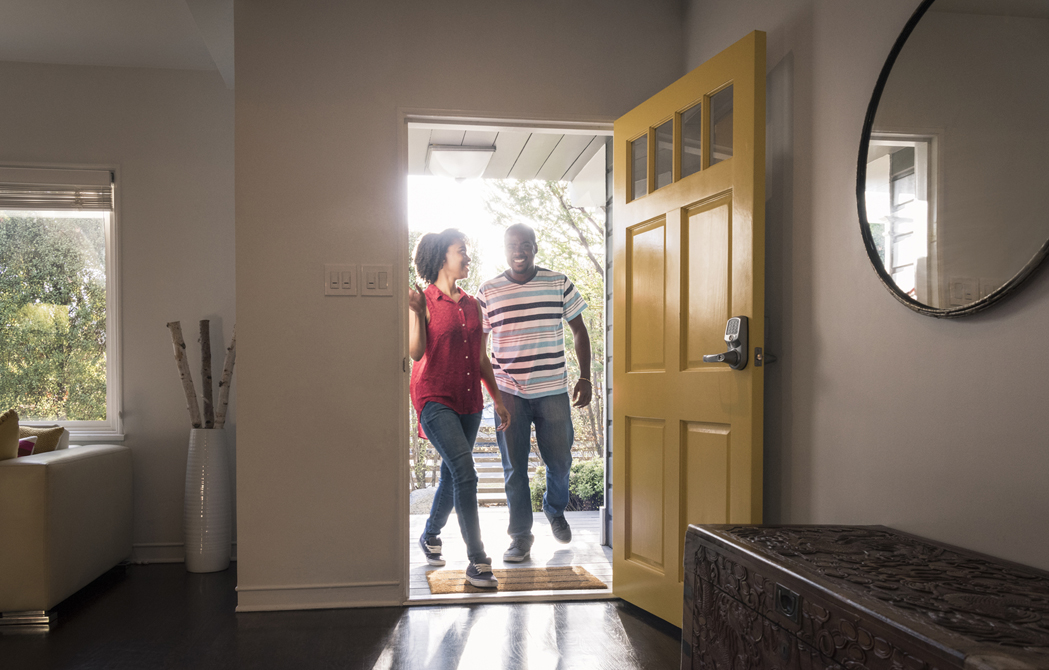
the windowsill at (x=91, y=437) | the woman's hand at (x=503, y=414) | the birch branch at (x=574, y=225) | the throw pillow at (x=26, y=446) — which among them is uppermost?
the birch branch at (x=574, y=225)

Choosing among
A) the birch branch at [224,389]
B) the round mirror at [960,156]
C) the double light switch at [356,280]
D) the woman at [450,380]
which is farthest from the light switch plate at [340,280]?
the round mirror at [960,156]

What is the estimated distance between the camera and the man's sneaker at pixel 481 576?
9.93 ft

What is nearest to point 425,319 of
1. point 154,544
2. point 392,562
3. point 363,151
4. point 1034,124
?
point 363,151

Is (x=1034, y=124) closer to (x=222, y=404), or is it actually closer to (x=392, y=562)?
(x=392, y=562)

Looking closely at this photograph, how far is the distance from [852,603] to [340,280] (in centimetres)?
215

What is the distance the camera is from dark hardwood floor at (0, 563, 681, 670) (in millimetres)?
2219

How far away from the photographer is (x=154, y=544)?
353cm

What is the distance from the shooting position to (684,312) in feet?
7.96

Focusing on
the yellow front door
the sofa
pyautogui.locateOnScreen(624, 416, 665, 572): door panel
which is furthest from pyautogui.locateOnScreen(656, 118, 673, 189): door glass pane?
the sofa

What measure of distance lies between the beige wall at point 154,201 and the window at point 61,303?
0.10 m

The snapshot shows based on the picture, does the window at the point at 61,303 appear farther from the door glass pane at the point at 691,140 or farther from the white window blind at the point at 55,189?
the door glass pane at the point at 691,140

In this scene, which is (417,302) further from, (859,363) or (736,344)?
(859,363)

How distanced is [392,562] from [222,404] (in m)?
1.26

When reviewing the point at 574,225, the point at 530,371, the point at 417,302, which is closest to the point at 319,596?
the point at 417,302
